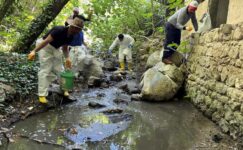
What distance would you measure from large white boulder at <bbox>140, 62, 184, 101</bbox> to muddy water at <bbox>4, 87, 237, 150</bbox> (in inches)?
14.1

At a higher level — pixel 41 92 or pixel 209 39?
pixel 209 39

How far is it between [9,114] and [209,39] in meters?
3.99

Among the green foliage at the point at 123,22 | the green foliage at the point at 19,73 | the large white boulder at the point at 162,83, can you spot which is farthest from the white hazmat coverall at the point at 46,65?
the green foliage at the point at 123,22

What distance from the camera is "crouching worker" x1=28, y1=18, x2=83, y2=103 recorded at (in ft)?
17.6

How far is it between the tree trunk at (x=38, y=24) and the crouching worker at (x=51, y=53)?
114 inches

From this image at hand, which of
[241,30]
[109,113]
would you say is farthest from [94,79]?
[241,30]

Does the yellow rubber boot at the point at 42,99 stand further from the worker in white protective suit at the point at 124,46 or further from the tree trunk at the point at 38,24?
the worker in white protective suit at the point at 124,46

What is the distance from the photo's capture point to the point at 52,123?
16.6 ft

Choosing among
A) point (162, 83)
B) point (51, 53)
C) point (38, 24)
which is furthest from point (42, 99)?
point (38, 24)

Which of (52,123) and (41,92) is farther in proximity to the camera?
(41,92)

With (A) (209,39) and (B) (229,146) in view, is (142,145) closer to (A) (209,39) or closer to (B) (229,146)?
(B) (229,146)

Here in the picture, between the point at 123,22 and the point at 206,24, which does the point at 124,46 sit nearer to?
the point at 206,24

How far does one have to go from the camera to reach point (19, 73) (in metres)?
6.31

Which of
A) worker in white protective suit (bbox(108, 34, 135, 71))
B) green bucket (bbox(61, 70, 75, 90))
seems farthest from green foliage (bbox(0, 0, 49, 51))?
green bucket (bbox(61, 70, 75, 90))
